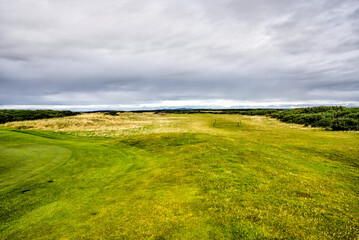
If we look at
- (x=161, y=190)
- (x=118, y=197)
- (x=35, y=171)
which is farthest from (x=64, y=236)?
(x=35, y=171)

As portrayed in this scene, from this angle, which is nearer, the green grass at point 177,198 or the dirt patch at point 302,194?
the green grass at point 177,198

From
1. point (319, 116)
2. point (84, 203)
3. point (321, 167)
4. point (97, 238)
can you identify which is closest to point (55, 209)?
point (84, 203)

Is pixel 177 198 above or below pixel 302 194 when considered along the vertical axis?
above

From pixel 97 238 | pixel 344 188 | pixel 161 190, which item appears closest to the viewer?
pixel 97 238

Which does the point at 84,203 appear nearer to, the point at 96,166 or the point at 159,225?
the point at 159,225

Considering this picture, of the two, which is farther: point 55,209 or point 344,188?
point 344,188

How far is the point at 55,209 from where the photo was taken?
8.34m

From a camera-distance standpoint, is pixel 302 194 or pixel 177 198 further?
pixel 302 194

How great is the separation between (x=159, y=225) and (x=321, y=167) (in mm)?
16910

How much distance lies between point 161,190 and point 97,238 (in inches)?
173

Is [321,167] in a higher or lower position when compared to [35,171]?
lower

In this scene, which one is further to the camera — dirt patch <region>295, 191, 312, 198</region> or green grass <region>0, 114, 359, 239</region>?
dirt patch <region>295, 191, 312, 198</region>

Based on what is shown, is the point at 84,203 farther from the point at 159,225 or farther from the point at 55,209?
the point at 159,225

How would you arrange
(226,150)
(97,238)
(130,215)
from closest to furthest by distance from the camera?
(97,238) < (130,215) < (226,150)
